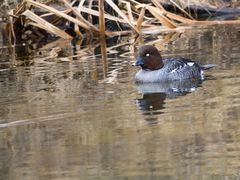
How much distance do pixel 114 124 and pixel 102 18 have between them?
873 centimetres

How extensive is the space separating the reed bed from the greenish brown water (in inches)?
137

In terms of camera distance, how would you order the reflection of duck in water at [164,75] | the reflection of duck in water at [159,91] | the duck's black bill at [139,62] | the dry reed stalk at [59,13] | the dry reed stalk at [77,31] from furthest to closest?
the dry reed stalk at [77,31] < the dry reed stalk at [59,13] < the duck's black bill at [139,62] < the reflection of duck in water at [164,75] < the reflection of duck in water at [159,91]

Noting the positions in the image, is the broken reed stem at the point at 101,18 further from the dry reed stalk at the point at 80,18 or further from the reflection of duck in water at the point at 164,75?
the reflection of duck in water at the point at 164,75

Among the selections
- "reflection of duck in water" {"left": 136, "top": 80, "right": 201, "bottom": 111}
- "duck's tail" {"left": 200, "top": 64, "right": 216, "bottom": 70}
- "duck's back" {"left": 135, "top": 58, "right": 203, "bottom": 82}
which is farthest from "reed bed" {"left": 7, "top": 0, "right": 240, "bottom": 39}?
"reflection of duck in water" {"left": 136, "top": 80, "right": 201, "bottom": 111}

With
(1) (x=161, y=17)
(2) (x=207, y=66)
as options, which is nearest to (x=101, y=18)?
(1) (x=161, y=17)

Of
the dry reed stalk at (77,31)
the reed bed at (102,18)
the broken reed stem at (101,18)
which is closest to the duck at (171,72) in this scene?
the broken reed stem at (101,18)

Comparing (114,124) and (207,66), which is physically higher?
(207,66)

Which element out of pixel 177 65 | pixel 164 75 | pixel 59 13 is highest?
pixel 59 13

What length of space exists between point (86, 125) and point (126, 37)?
9.59 metres

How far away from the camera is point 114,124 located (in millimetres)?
8492

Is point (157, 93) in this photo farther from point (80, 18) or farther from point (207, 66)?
point (80, 18)

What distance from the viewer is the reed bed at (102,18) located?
17.3 m

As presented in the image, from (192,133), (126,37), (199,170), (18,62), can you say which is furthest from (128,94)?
(126,37)

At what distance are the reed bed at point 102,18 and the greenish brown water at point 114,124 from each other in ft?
11.4
